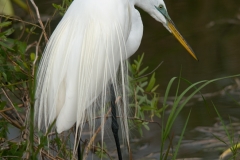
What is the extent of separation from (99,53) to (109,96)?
0.42m

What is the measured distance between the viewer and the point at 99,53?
2.42 metres

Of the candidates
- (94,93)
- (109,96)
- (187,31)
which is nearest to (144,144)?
(109,96)

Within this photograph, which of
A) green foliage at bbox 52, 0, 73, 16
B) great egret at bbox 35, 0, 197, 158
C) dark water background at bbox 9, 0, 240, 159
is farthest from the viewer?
dark water background at bbox 9, 0, 240, 159

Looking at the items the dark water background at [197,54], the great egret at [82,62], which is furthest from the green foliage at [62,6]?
the dark water background at [197,54]

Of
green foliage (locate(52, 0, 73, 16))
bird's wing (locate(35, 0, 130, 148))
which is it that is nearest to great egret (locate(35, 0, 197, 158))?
bird's wing (locate(35, 0, 130, 148))

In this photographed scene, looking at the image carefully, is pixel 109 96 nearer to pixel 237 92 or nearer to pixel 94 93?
pixel 94 93

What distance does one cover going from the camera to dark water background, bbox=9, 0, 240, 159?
3.38 meters

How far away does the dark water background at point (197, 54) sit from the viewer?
3385mm

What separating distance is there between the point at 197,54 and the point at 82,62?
2.06 meters

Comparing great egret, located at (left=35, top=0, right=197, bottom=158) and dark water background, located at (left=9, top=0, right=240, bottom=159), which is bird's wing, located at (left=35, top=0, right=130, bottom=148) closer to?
great egret, located at (left=35, top=0, right=197, bottom=158)

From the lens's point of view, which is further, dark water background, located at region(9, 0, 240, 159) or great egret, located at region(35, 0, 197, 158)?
dark water background, located at region(9, 0, 240, 159)

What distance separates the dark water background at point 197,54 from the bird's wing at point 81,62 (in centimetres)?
90

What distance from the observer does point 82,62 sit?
7.76 ft

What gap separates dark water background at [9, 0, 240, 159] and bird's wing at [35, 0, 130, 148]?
90 cm
